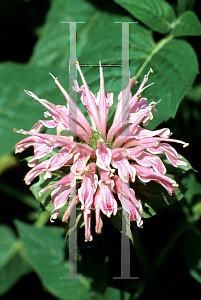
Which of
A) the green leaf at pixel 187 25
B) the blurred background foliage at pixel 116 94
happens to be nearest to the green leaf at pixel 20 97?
the blurred background foliage at pixel 116 94

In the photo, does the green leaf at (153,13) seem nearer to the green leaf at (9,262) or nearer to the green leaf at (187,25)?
the green leaf at (187,25)

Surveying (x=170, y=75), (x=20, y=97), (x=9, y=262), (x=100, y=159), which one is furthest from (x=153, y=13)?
(x=9, y=262)

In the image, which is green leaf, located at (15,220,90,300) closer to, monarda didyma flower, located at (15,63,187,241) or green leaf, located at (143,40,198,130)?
monarda didyma flower, located at (15,63,187,241)

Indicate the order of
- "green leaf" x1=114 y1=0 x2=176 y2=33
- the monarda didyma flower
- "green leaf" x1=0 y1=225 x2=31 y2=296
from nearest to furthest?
the monarda didyma flower → "green leaf" x1=114 y1=0 x2=176 y2=33 → "green leaf" x1=0 y1=225 x2=31 y2=296

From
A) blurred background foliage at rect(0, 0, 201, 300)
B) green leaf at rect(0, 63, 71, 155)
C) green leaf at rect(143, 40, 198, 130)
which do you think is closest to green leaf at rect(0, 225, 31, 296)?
blurred background foliage at rect(0, 0, 201, 300)

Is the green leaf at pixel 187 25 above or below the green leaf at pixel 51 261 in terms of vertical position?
above

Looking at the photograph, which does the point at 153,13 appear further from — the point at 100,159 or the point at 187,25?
the point at 100,159

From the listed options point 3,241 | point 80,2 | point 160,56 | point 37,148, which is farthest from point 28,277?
point 80,2
